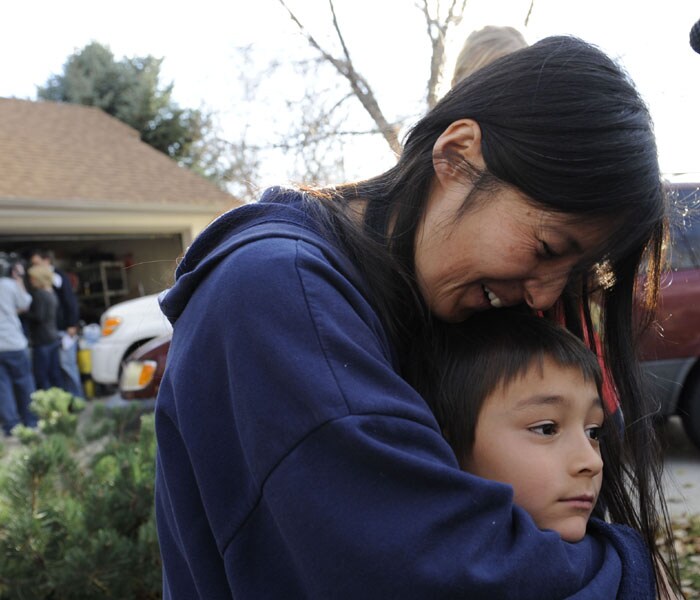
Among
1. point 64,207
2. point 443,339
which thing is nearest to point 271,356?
point 443,339

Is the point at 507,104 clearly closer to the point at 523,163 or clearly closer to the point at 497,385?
the point at 523,163

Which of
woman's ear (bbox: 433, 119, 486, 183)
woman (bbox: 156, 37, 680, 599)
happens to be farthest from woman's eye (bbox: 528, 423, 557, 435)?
woman's ear (bbox: 433, 119, 486, 183)

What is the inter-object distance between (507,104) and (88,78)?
23.7 metres

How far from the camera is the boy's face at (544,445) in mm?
1357

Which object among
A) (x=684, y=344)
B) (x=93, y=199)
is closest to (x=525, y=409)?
(x=684, y=344)

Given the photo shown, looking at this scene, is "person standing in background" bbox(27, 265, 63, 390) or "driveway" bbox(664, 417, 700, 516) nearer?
"driveway" bbox(664, 417, 700, 516)

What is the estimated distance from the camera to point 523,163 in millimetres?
1156

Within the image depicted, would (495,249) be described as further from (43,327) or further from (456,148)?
(43,327)

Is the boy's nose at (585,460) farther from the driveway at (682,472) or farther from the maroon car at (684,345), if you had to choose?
the maroon car at (684,345)

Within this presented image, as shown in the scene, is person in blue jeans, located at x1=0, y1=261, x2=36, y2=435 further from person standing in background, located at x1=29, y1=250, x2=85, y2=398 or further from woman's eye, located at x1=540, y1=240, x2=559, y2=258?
woman's eye, located at x1=540, y1=240, x2=559, y2=258

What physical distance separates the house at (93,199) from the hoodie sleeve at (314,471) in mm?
10936

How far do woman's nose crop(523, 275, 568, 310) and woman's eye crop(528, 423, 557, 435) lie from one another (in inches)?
9.6

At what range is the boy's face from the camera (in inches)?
53.4

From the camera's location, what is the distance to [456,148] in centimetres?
124
